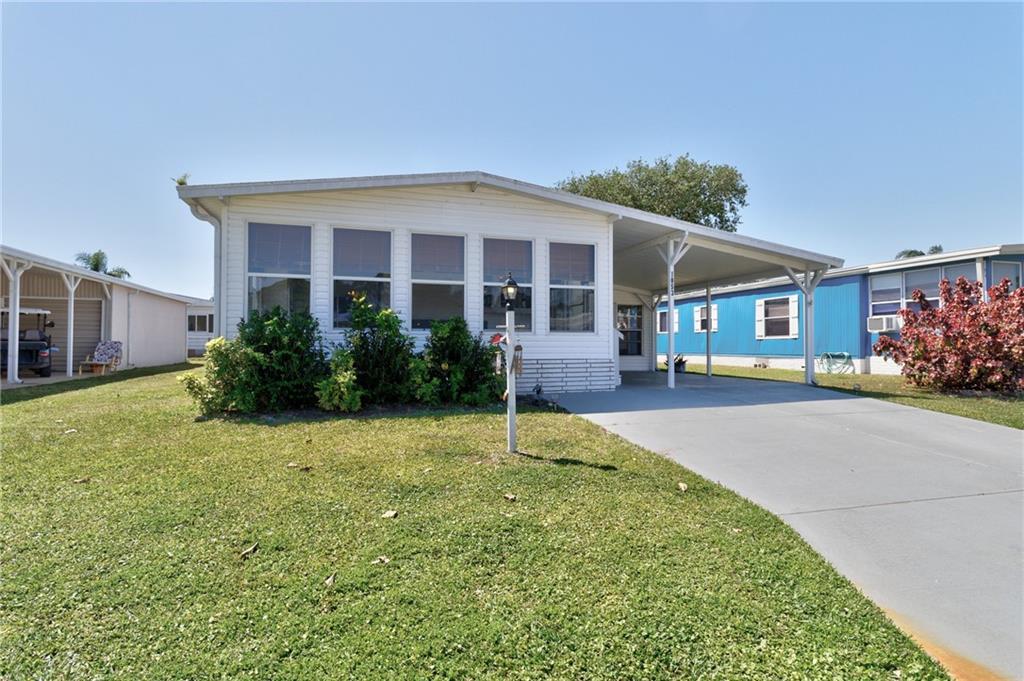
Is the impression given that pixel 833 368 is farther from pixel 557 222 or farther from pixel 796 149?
pixel 557 222

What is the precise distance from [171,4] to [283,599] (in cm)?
852

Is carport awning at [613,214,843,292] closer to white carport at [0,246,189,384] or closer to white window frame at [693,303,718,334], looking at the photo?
white window frame at [693,303,718,334]

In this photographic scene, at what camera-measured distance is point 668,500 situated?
3.49 meters

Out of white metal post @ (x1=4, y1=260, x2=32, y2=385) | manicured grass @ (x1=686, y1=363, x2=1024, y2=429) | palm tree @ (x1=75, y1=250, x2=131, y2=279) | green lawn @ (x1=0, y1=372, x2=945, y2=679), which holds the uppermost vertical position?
palm tree @ (x1=75, y1=250, x2=131, y2=279)

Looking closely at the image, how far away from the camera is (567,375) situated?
880cm

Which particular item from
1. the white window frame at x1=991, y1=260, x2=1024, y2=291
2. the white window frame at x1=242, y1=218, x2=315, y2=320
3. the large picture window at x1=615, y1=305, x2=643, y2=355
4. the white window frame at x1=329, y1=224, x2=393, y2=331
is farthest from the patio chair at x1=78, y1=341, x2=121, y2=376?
the white window frame at x1=991, y1=260, x2=1024, y2=291

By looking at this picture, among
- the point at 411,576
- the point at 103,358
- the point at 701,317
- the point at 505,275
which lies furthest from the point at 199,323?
the point at 411,576

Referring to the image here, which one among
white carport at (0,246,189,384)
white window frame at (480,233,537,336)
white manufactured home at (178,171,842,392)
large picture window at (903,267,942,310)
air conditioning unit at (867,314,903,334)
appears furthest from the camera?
air conditioning unit at (867,314,903,334)

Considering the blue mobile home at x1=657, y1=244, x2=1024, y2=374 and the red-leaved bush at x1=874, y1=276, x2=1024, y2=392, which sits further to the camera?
the blue mobile home at x1=657, y1=244, x2=1024, y2=374

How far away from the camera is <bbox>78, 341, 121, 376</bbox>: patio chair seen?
14.0 metres

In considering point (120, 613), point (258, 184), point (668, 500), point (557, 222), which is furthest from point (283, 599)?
point (557, 222)

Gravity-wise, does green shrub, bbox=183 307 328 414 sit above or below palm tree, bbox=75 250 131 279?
below

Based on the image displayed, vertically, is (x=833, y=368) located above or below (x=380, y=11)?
below

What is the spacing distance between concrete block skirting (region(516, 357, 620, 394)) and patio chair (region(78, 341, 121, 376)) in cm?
1307
